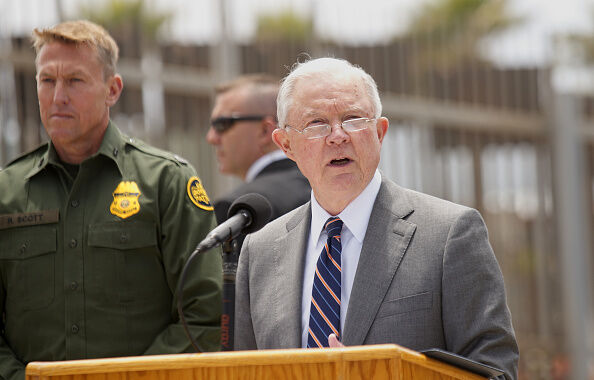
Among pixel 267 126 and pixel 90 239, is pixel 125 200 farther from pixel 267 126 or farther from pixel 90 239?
pixel 267 126

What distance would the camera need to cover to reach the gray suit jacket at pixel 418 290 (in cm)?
212

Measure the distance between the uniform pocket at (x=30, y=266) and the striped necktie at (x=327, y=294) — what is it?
0.96m

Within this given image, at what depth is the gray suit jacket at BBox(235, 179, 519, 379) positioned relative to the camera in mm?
2125

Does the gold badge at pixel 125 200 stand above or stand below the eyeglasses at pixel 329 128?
below

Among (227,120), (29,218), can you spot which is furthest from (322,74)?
(227,120)

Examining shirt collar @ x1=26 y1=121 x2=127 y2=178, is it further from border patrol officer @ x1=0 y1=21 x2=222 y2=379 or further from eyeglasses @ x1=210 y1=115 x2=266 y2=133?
eyeglasses @ x1=210 y1=115 x2=266 y2=133

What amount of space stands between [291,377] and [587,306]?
658 centimetres

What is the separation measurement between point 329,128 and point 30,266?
1120 millimetres

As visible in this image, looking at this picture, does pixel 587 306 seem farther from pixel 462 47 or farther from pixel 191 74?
pixel 191 74

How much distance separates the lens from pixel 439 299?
2.20 m

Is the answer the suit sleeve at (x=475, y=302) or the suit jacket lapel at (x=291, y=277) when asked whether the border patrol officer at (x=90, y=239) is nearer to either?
the suit jacket lapel at (x=291, y=277)

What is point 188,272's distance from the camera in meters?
2.85

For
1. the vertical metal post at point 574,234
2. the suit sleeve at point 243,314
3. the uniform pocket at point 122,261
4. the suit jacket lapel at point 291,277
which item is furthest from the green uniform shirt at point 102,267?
the vertical metal post at point 574,234

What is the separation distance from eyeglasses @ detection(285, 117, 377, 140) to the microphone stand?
1.20 feet
